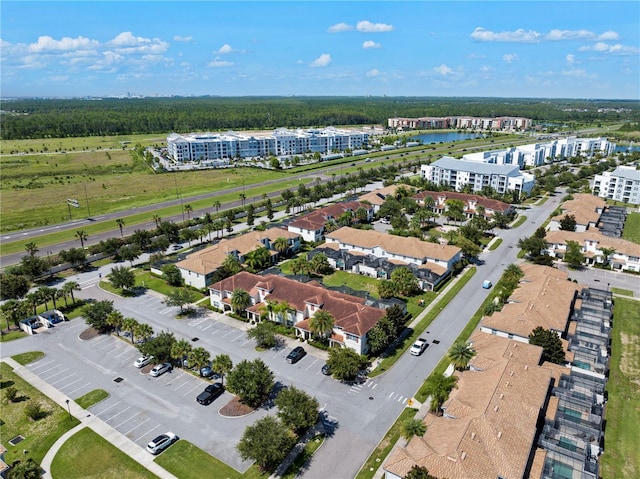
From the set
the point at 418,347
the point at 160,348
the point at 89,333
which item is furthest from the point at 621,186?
the point at 89,333

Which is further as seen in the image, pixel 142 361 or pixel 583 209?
pixel 583 209

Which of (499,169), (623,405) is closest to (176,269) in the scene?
(623,405)

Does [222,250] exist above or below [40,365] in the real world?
above

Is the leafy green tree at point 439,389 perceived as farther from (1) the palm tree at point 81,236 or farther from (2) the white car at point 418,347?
(1) the palm tree at point 81,236

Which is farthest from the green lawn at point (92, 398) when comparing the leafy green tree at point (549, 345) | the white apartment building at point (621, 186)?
the white apartment building at point (621, 186)

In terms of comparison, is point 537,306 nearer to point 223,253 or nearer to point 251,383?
point 251,383

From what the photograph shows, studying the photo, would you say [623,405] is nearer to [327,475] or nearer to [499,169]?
[327,475]
